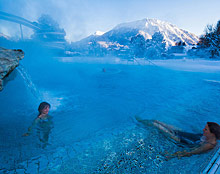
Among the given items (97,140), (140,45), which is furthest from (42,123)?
(140,45)

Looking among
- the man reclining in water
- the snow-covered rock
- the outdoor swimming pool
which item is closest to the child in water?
the outdoor swimming pool

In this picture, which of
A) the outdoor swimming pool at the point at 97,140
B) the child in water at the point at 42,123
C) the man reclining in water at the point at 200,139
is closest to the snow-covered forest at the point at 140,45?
the outdoor swimming pool at the point at 97,140

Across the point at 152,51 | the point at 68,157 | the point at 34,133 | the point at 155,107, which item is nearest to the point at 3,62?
the point at 34,133

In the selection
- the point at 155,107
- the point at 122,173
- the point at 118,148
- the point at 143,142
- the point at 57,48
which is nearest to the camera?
the point at 122,173

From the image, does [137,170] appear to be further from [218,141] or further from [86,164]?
[218,141]

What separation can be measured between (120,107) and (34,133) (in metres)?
3.26

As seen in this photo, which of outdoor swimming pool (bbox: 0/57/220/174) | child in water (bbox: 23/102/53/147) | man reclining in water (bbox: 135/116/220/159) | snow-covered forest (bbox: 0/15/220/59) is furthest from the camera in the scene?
snow-covered forest (bbox: 0/15/220/59)

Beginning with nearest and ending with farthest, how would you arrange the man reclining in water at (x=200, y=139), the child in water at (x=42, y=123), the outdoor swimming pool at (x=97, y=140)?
the outdoor swimming pool at (x=97, y=140) < the man reclining in water at (x=200, y=139) < the child in water at (x=42, y=123)

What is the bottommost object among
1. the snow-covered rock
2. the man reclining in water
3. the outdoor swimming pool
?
the outdoor swimming pool

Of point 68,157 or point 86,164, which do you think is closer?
point 86,164

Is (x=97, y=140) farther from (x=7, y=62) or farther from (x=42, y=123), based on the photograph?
(x=7, y=62)

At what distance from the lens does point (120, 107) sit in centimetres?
509

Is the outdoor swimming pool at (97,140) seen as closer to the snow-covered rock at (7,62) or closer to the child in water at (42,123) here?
the child in water at (42,123)

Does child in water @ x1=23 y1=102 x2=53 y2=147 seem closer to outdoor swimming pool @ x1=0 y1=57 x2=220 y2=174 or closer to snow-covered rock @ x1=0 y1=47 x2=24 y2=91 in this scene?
outdoor swimming pool @ x1=0 y1=57 x2=220 y2=174
